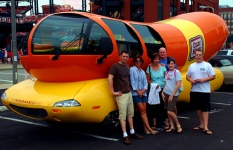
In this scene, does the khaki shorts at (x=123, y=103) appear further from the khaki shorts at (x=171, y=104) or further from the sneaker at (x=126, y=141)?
the khaki shorts at (x=171, y=104)

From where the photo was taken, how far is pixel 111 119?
6.08 meters

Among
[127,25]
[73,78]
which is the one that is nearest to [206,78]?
[127,25]

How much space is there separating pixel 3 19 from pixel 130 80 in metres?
37.0

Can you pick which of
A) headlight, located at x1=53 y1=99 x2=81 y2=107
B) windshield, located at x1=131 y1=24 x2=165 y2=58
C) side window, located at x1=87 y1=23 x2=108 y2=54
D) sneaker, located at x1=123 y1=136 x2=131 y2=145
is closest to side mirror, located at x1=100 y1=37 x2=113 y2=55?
side window, located at x1=87 y1=23 x2=108 y2=54

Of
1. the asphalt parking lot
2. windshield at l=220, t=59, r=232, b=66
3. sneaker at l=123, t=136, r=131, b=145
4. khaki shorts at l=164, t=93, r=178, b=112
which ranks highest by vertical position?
windshield at l=220, t=59, r=232, b=66

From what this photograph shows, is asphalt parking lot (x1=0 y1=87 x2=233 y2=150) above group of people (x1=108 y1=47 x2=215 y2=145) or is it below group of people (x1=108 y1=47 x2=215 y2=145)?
below

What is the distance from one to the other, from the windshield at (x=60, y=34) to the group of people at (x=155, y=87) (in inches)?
35.2

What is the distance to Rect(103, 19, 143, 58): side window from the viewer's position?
6.38m

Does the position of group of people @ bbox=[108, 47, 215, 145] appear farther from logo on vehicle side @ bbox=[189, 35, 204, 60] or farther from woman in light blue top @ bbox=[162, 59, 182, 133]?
logo on vehicle side @ bbox=[189, 35, 204, 60]

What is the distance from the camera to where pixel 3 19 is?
129ft

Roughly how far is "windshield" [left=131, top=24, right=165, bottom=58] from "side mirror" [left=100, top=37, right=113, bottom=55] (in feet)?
4.55

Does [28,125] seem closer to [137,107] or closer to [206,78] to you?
[137,107]

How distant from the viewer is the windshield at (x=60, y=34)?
591 cm

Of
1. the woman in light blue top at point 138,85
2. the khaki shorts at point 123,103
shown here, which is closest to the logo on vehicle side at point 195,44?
the woman in light blue top at point 138,85
